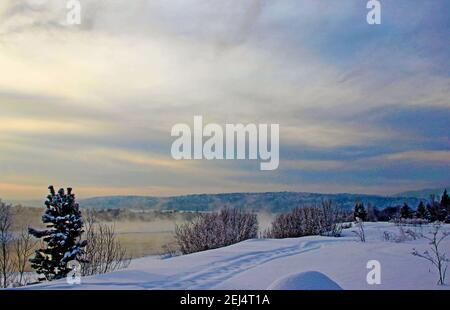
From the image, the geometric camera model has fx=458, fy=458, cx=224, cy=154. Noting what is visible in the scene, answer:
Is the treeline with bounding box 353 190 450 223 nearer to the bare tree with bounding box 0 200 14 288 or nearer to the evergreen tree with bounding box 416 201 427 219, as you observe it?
the evergreen tree with bounding box 416 201 427 219

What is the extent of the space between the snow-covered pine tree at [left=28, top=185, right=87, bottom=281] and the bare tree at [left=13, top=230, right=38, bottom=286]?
0.46 metres

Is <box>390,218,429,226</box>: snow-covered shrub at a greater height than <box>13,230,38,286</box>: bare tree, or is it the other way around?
<box>390,218,429,226</box>: snow-covered shrub

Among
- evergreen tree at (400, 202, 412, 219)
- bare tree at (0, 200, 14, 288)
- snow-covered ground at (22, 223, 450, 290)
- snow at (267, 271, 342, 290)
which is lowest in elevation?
bare tree at (0, 200, 14, 288)

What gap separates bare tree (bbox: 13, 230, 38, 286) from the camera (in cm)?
1323

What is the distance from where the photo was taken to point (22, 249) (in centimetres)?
1367

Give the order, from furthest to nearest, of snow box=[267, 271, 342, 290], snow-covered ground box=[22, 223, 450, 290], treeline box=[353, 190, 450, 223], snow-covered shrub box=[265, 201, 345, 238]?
1. snow-covered shrub box=[265, 201, 345, 238]
2. treeline box=[353, 190, 450, 223]
3. snow-covered ground box=[22, 223, 450, 290]
4. snow box=[267, 271, 342, 290]

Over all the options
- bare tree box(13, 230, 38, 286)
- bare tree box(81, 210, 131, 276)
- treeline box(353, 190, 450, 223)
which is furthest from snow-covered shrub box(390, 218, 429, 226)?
bare tree box(13, 230, 38, 286)

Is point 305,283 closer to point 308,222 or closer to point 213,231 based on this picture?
point 213,231

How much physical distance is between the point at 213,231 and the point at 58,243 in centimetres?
624

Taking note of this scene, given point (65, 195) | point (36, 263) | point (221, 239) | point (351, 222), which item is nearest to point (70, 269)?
point (36, 263)

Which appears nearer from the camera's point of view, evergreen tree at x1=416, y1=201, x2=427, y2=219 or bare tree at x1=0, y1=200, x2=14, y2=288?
bare tree at x1=0, y1=200, x2=14, y2=288
